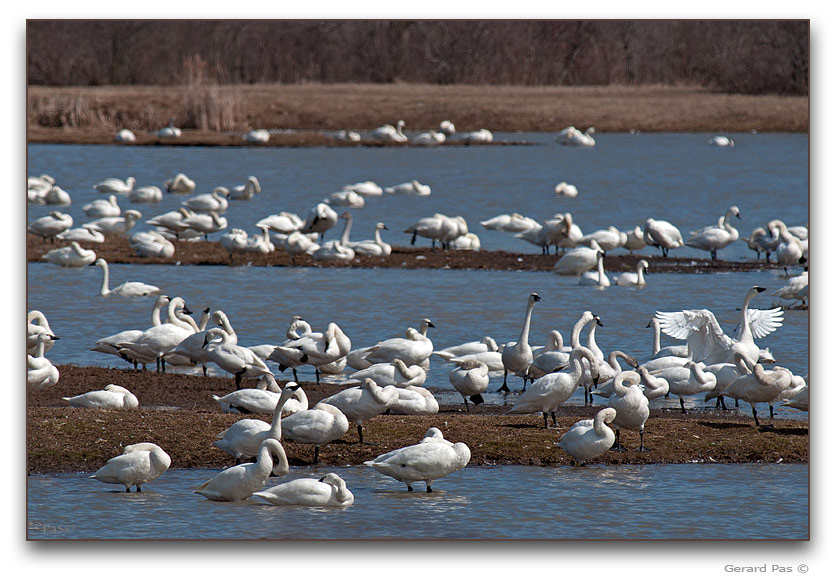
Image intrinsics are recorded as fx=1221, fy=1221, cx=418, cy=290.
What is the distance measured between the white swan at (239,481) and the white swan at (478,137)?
103 ft

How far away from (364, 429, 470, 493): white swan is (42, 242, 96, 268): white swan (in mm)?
12029

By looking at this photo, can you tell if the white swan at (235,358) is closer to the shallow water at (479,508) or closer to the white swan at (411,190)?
the shallow water at (479,508)

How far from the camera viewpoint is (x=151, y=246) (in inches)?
814

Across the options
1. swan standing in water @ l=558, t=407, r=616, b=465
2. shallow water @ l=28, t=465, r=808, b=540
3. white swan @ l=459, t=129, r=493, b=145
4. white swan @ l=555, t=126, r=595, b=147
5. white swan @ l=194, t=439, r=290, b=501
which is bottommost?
shallow water @ l=28, t=465, r=808, b=540

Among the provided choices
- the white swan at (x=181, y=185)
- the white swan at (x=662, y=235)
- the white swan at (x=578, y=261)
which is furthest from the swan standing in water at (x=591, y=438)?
the white swan at (x=181, y=185)

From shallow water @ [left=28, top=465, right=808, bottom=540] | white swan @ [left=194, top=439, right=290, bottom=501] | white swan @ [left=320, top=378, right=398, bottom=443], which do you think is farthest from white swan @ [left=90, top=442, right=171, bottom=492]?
white swan @ [left=320, top=378, right=398, bottom=443]

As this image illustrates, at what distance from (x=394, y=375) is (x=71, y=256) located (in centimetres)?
979

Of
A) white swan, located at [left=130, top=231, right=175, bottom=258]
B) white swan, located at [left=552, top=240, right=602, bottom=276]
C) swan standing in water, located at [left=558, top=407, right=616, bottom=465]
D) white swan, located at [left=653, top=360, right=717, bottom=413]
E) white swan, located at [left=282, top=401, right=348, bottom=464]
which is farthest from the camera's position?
white swan, located at [left=130, top=231, right=175, bottom=258]

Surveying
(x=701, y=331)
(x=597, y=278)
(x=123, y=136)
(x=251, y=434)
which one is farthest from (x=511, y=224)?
(x=251, y=434)

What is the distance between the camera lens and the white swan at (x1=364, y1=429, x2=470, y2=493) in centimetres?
846

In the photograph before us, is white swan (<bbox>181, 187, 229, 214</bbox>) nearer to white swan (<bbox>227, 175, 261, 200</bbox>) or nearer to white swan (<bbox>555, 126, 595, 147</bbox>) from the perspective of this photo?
white swan (<bbox>227, 175, 261, 200</bbox>)

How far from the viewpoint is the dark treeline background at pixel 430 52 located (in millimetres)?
9078

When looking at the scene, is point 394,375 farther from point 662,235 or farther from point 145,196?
point 145,196

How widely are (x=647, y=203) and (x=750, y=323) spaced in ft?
49.9
